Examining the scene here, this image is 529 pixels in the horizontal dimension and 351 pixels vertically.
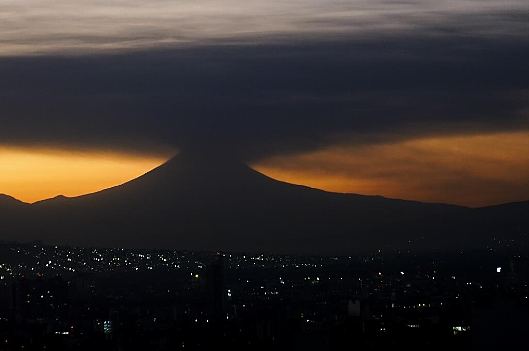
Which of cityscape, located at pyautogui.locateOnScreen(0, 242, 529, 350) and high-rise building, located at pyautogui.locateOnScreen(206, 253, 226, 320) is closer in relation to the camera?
cityscape, located at pyautogui.locateOnScreen(0, 242, 529, 350)

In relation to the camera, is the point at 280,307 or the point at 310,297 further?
the point at 310,297

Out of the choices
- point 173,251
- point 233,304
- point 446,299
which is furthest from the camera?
point 173,251

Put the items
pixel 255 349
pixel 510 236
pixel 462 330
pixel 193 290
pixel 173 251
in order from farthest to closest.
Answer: pixel 173 251 < pixel 510 236 < pixel 193 290 < pixel 255 349 < pixel 462 330

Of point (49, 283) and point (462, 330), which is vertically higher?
point (49, 283)

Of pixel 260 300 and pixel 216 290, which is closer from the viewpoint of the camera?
pixel 260 300

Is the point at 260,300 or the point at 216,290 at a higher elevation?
the point at 216,290

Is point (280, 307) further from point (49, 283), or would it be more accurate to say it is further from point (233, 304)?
point (49, 283)

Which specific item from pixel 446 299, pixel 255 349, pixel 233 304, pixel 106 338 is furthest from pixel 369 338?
pixel 233 304

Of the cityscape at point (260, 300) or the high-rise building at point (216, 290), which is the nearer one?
the cityscape at point (260, 300)
